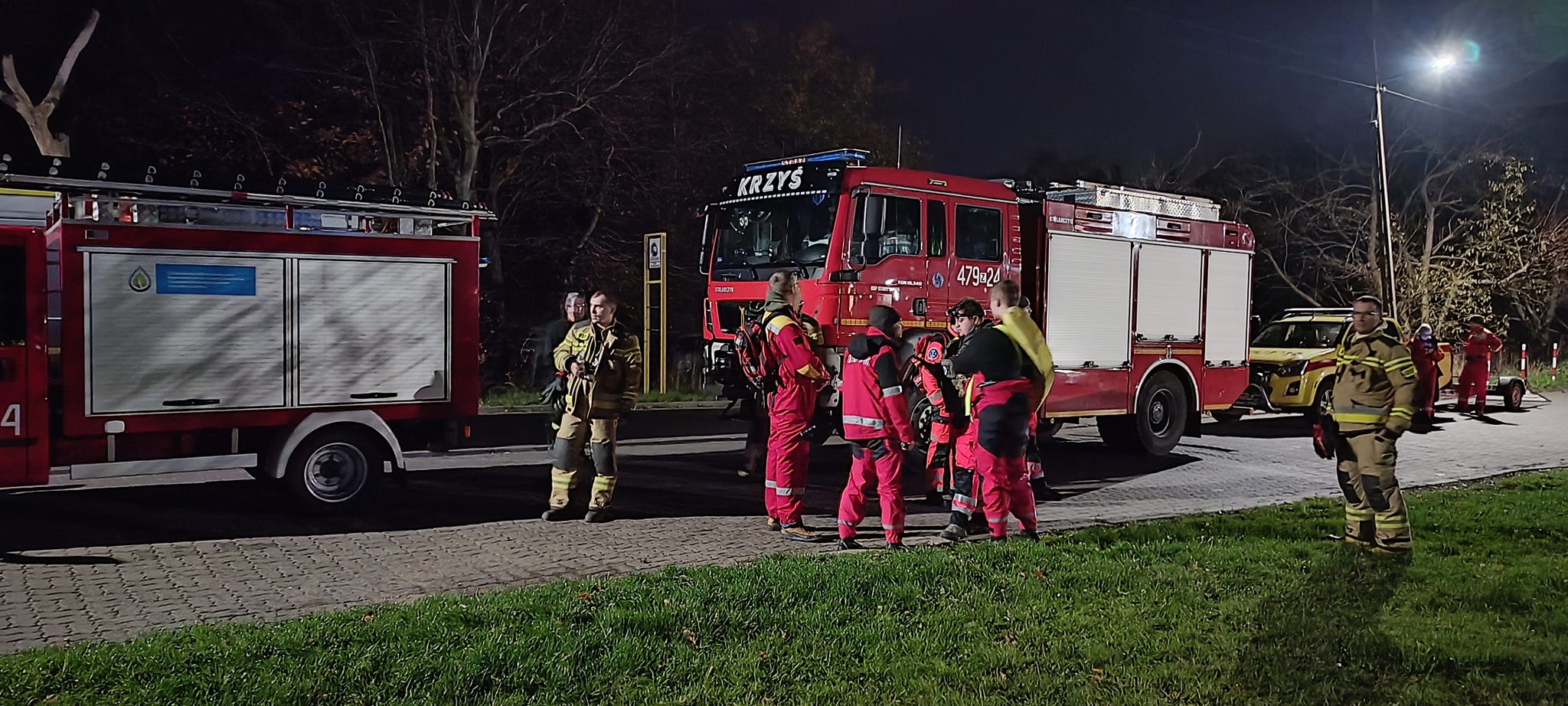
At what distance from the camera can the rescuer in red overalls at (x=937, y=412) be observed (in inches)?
324

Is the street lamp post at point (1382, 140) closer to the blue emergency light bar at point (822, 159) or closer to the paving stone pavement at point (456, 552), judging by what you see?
the paving stone pavement at point (456, 552)

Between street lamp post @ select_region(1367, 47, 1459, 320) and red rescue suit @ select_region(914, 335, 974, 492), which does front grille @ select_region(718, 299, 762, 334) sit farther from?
street lamp post @ select_region(1367, 47, 1459, 320)

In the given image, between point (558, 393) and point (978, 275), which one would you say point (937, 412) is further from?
point (978, 275)

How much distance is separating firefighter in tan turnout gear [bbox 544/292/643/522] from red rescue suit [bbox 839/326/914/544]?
187 cm

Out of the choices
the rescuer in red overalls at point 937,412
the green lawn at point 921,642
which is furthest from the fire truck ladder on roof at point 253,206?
the green lawn at point 921,642

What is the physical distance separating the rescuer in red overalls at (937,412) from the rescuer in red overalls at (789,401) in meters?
0.79

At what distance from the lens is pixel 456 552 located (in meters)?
7.96

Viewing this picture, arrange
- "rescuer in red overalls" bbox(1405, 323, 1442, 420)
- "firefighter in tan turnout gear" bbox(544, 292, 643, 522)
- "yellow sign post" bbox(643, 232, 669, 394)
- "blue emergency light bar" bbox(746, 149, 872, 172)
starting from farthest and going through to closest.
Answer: "yellow sign post" bbox(643, 232, 669, 394)
"blue emergency light bar" bbox(746, 149, 872, 172)
"rescuer in red overalls" bbox(1405, 323, 1442, 420)
"firefighter in tan turnout gear" bbox(544, 292, 643, 522)

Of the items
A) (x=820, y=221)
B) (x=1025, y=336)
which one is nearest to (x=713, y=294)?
(x=820, y=221)

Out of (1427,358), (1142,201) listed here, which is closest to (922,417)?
(1142,201)

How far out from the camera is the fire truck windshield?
11.7m

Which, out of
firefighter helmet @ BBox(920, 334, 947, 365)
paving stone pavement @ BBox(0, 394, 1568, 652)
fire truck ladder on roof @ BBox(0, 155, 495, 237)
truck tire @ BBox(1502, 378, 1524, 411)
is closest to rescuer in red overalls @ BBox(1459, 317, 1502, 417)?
truck tire @ BBox(1502, 378, 1524, 411)

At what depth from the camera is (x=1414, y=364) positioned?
784 cm

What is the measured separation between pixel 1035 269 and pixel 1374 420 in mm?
5415
